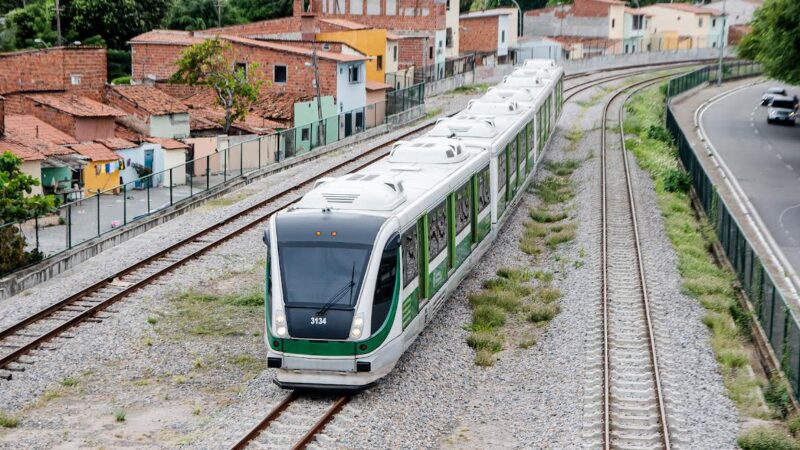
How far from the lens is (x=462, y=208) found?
2180cm

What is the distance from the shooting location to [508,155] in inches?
1115

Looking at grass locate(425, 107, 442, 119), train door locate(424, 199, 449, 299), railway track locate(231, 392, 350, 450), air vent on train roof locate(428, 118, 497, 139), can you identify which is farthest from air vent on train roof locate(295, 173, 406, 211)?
grass locate(425, 107, 442, 119)

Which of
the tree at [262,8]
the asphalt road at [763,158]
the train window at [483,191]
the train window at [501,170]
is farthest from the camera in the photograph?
the tree at [262,8]

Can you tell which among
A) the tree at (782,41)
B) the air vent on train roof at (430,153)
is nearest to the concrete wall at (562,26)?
the tree at (782,41)

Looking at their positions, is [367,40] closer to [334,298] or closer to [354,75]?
[354,75]

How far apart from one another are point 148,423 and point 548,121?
2903 centimetres

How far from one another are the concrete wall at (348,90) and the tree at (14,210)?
90.2 ft

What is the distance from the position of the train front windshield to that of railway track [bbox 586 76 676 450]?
3988 millimetres

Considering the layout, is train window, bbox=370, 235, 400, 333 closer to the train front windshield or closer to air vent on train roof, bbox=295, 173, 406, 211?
the train front windshield

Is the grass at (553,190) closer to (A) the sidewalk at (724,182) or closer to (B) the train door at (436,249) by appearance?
(A) the sidewalk at (724,182)

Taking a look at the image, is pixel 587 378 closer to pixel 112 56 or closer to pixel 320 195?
pixel 320 195

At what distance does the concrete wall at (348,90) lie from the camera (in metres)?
58.3

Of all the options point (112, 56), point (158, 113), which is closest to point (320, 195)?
point (158, 113)

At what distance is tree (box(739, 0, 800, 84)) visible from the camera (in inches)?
1906
